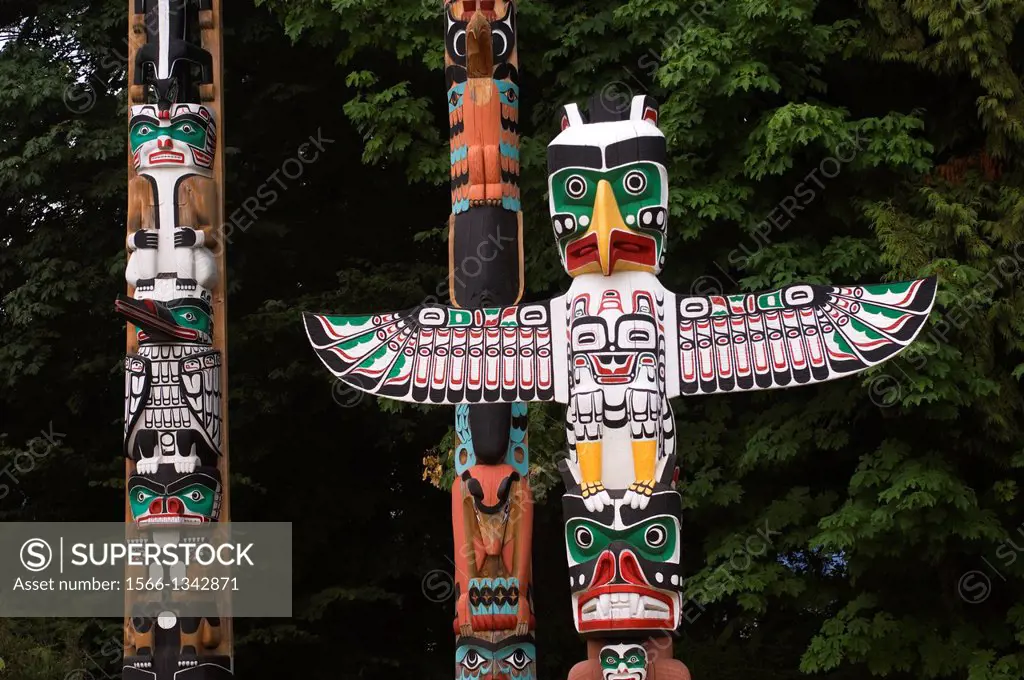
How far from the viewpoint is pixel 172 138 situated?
1070 cm

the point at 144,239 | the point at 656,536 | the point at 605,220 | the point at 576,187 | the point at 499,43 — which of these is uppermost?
the point at 499,43

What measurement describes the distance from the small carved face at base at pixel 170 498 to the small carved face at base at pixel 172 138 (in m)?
2.10

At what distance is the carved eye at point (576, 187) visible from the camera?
26.5 feet

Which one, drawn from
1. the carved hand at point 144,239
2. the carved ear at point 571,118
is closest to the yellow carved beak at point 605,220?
the carved ear at point 571,118

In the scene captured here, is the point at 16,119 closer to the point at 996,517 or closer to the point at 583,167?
the point at 583,167

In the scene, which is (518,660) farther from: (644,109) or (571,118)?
(644,109)

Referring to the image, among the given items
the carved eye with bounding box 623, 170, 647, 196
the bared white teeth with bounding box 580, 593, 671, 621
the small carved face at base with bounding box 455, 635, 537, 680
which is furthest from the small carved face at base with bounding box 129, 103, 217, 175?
the bared white teeth with bounding box 580, 593, 671, 621

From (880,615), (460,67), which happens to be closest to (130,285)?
(460,67)

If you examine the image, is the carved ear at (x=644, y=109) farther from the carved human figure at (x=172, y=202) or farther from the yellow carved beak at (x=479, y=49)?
the carved human figure at (x=172, y=202)

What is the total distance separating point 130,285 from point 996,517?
5.98 meters

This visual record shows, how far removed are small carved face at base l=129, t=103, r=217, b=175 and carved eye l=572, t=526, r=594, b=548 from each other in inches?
176

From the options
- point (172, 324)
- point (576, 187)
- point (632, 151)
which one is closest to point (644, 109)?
point (632, 151)

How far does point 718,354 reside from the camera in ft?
26.4

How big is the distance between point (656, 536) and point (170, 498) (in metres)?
3.78
